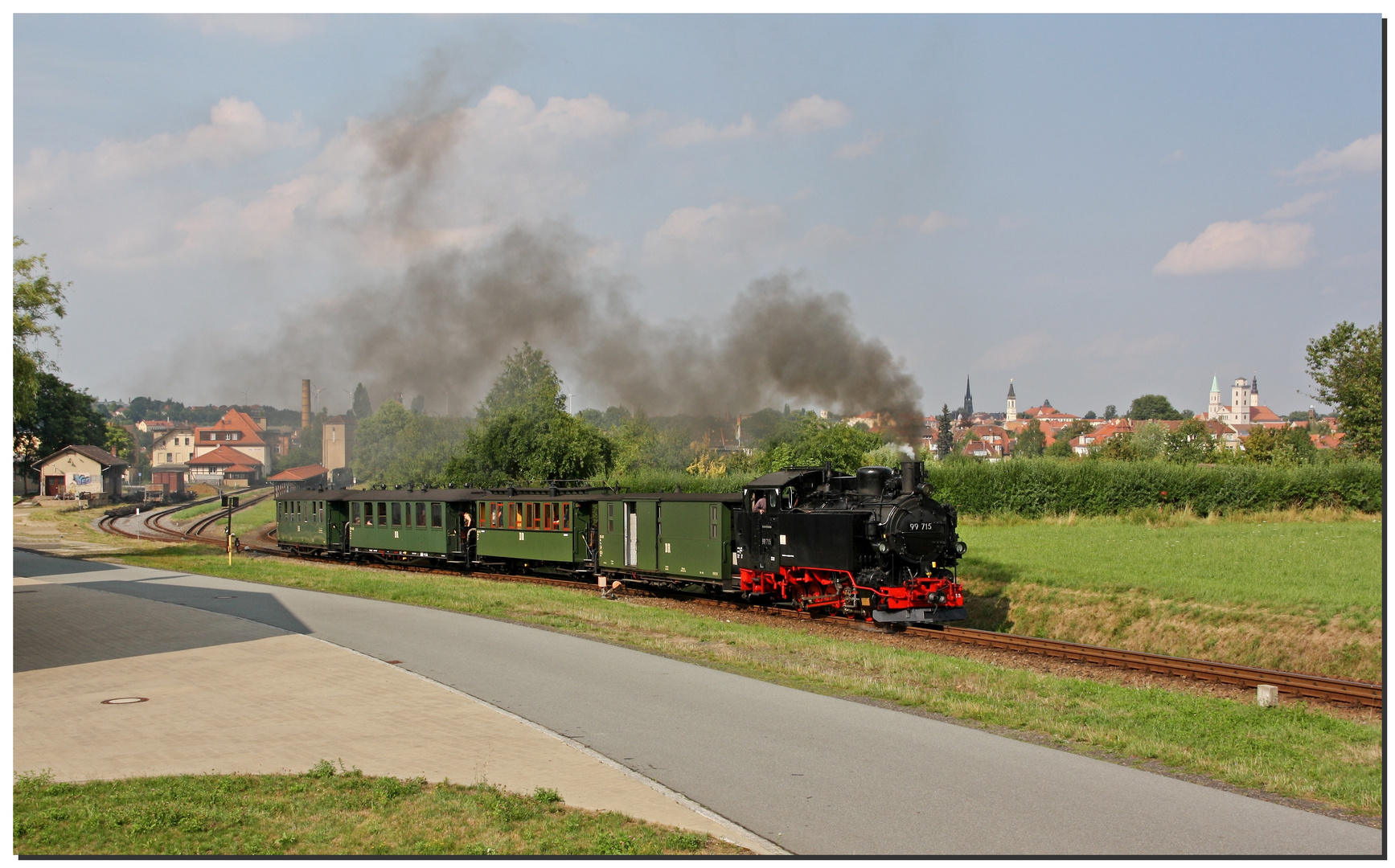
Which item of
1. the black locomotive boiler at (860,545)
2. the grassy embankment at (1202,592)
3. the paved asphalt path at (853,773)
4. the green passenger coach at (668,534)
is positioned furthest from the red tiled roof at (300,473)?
the paved asphalt path at (853,773)

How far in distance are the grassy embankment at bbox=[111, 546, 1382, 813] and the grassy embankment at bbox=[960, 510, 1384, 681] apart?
352 cm

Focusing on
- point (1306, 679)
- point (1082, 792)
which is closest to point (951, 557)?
point (1306, 679)

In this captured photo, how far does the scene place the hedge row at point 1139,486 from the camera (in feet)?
115

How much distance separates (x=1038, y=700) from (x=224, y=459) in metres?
116

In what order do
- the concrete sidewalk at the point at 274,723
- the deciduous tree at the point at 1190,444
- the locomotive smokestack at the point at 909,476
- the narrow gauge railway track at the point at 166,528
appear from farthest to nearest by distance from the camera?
the deciduous tree at the point at 1190,444 → the narrow gauge railway track at the point at 166,528 → the locomotive smokestack at the point at 909,476 → the concrete sidewalk at the point at 274,723

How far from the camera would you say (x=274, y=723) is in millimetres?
9867

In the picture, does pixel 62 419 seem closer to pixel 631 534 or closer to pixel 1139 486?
pixel 631 534

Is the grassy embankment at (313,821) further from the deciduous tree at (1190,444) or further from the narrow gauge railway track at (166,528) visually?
the deciduous tree at (1190,444)

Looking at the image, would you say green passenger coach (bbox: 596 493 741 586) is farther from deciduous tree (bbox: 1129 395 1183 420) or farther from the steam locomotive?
deciduous tree (bbox: 1129 395 1183 420)

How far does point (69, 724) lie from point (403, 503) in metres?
23.8

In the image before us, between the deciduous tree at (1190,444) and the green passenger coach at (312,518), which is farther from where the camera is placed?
the deciduous tree at (1190,444)

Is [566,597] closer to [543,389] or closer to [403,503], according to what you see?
[403,503]

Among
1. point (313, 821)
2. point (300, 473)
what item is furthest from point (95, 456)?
point (313, 821)

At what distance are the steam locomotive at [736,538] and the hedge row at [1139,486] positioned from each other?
51.4ft
